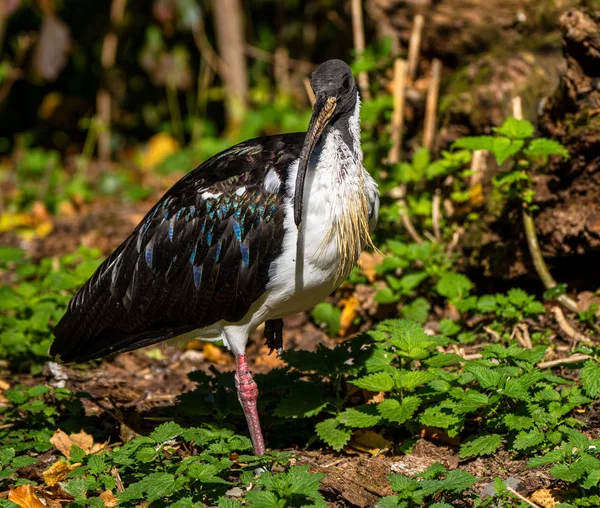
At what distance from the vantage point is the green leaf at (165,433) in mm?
4543

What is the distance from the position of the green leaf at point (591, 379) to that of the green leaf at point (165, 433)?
7.31 ft

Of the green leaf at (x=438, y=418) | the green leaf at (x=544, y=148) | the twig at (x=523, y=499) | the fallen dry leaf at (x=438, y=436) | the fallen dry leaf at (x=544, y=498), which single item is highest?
the green leaf at (x=544, y=148)

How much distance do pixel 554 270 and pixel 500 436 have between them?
215 cm

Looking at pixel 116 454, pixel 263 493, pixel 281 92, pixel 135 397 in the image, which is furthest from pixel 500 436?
pixel 281 92

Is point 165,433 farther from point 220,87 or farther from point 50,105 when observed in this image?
point 50,105

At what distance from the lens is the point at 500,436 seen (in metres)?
4.72

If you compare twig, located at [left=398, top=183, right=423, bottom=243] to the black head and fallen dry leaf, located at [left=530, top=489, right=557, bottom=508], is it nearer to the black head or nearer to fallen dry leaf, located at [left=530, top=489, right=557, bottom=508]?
the black head

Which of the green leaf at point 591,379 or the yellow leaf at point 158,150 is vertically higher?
the yellow leaf at point 158,150

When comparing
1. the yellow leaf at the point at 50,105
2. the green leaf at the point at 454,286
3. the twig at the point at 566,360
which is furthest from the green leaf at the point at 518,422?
the yellow leaf at the point at 50,105

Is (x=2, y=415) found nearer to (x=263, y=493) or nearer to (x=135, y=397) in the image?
(x=135, y=397)

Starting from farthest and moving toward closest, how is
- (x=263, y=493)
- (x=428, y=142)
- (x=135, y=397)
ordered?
1. (x=428, y=142)
2. (x=135, y=397)
3. (x=263, y=493)

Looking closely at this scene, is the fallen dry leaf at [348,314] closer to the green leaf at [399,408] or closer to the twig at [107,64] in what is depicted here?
the green leaf at [399,408]

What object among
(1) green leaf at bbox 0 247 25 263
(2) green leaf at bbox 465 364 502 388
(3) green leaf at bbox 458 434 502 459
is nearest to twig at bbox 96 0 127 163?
(1) green leaf at bbox 0 247 25 263

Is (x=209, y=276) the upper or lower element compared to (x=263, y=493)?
upper
